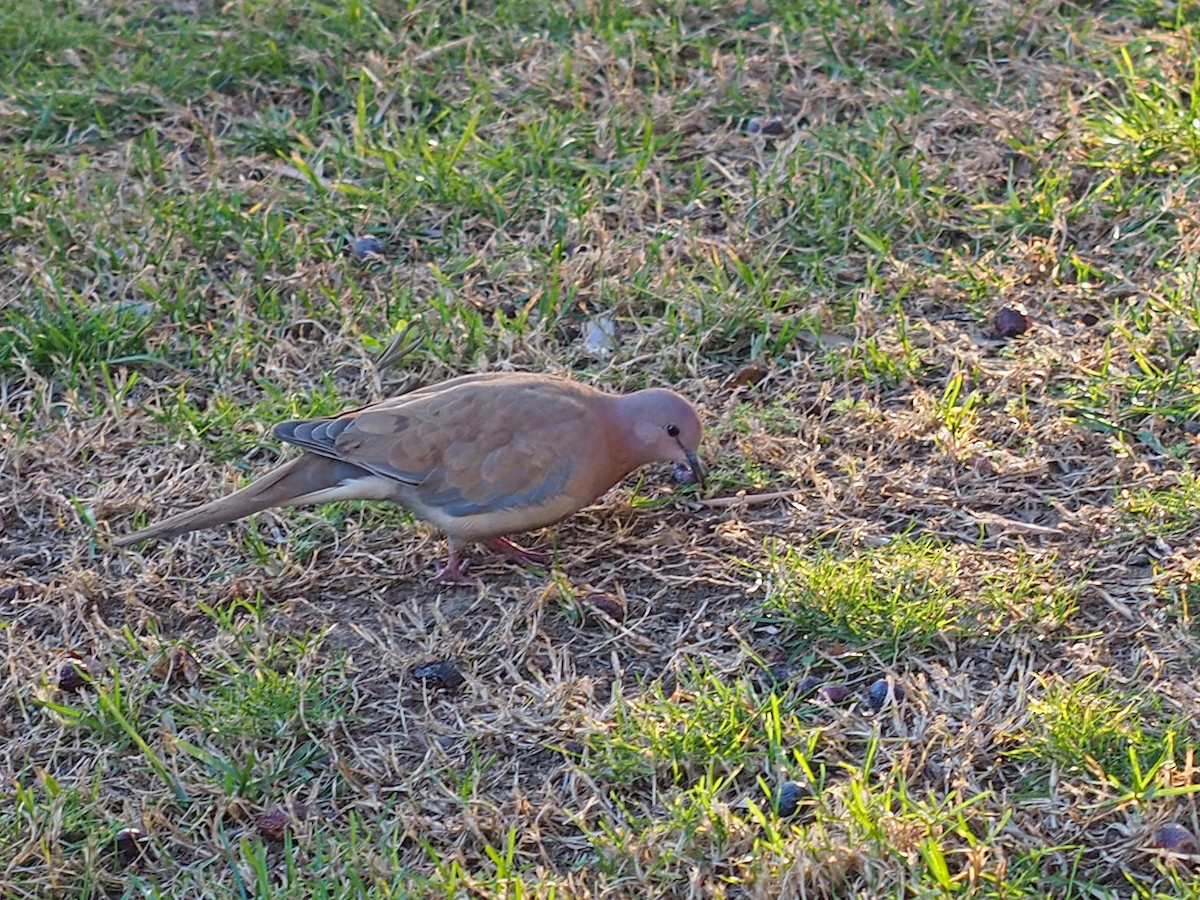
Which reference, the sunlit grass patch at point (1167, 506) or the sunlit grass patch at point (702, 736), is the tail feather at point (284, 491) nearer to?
the sunlit grass patch at point (702, 736)

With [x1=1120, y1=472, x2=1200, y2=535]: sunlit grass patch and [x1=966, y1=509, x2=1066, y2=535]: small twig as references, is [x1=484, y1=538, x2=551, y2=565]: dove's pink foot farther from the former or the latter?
[x1=1120, y1=472, x2=1200, y2=535]: sunlit grass patch

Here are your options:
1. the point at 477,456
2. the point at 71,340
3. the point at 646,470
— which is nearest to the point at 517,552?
the point at 477,456

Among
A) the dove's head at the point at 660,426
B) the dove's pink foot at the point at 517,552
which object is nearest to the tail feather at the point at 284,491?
the dove's pink foot at the point at 517,552

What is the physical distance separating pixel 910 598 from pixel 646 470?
1057 mm

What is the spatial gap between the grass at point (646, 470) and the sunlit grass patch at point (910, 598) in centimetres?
1

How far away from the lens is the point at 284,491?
433 cm

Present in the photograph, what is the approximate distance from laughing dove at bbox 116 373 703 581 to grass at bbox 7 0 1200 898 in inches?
7.2

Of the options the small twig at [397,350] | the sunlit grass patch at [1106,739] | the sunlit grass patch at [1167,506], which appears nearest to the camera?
the sunlit grass patch at [1106,739]

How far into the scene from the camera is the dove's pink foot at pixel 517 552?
14.5 ft

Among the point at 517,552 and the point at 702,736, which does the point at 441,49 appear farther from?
the point at 702,736

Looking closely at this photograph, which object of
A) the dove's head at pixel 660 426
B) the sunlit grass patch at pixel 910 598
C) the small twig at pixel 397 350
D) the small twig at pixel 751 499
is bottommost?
the small twig at pixel 751 499

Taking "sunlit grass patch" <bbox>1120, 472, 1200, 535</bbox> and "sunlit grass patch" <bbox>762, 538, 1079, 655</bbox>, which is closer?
"sunlit grass patch" <bbox>762, 538, 1079, 655</bbox>

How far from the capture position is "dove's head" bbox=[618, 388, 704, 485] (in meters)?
4.36

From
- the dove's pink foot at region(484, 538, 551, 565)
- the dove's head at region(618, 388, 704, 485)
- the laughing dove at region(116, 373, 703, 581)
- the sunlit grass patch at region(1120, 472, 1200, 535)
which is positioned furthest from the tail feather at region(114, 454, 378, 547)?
the sunlit grass patch at region(1120, 472, 1200, 535)
